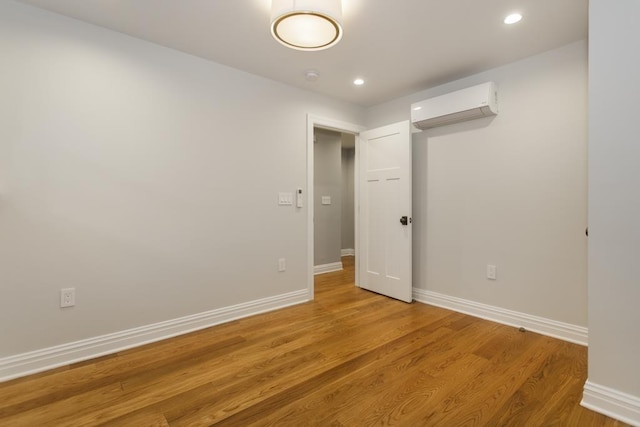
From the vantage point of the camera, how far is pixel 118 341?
7.34 ft

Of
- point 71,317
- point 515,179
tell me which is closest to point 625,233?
point 515,179

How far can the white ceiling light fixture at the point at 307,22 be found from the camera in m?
1.57

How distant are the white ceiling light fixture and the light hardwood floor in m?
2.09

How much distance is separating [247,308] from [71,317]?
1.34 meters

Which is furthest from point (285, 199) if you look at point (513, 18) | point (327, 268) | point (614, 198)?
point (614, 198)

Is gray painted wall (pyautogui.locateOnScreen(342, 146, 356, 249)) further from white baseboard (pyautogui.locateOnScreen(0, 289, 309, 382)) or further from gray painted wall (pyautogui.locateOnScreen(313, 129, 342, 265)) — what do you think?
white baseboard (pyautogui.locateOnScreen(0, 289, 309, 382))

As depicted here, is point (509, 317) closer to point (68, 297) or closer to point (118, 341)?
point (118, 341)

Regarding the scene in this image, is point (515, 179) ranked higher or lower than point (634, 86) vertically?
lower

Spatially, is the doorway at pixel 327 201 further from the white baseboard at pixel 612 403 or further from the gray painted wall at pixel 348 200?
the white baseboard at pixel 612 403

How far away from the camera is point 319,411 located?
1.56 m

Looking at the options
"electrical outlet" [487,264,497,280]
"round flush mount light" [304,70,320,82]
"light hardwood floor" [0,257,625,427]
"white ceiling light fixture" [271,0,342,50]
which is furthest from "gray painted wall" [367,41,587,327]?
"white ceiling light fixture" [271,0,342,50]

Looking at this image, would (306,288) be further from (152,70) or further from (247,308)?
(152,70)

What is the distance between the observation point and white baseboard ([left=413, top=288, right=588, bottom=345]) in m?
2.36

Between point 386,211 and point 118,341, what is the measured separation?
281 centimetres
